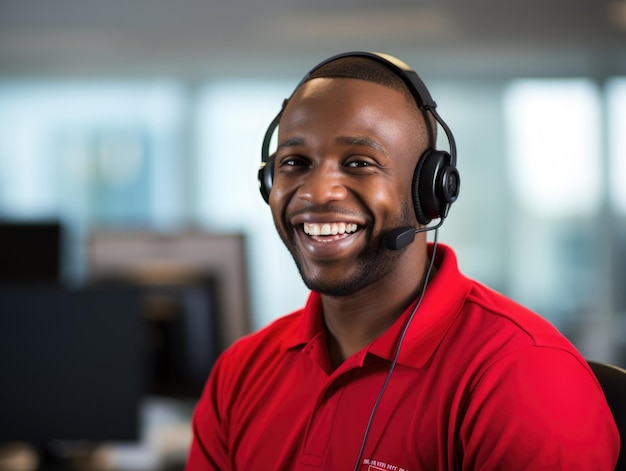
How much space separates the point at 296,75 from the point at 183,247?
311 cm

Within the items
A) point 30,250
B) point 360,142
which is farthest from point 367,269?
point 30,250

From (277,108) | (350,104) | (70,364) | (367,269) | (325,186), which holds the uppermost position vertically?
(277,108)

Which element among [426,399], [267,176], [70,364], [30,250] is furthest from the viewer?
[30,250]

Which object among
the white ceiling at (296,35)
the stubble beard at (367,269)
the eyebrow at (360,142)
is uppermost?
the white ceiling at (296,35)

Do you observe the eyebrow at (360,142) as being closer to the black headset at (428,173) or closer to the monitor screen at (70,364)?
the black headset at (428,173)

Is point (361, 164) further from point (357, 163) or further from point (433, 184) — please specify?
point (433, 184)

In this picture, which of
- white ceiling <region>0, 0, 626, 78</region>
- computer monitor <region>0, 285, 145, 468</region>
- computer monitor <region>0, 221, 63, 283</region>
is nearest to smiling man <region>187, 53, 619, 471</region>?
computer monitor <region>0, 285, 145, 468</region>

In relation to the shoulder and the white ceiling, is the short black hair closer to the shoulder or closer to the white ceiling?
the shoulder

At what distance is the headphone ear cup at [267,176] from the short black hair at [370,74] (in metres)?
0.15

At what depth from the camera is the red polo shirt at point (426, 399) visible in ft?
2.92

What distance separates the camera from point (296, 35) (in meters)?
5.17

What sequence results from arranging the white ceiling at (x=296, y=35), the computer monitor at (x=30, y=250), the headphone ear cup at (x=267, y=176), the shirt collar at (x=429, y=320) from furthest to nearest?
1. the white ceiling at (x=296, y=35)
2. the computer monitor at (x=30, y=250)
3. the headphone ear cup at (x=267, y=176)
4. the shirt collar at (x=429, y=320)

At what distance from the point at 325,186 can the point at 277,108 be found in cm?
429

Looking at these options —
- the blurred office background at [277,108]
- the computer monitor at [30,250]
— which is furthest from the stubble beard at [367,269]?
the blurred office background at [277,108]
